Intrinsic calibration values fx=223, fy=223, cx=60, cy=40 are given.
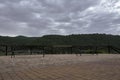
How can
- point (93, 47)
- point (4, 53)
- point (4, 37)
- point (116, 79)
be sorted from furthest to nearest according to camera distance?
1. point (4, 37)
2. point (93, 47)
3. point (4, 53)
4. point (116, 79)

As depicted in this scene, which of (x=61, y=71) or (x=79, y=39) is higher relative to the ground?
(x=79, y=39)

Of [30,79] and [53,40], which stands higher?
[53,40]

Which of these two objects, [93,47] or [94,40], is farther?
[94,40]

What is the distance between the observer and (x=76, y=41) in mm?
28656

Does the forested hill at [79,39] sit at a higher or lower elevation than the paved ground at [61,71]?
higher

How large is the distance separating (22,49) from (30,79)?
9.43m

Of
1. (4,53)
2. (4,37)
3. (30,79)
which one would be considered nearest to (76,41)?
(4,37)

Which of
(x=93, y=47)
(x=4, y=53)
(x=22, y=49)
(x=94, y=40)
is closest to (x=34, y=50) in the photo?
(x=22, y=49)

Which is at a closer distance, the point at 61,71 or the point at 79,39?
the point at 61,71

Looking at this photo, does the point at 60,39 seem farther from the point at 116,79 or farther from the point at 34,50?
the point at 116,79

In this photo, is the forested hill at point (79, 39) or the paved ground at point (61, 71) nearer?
the paved ground at point (61, 71)

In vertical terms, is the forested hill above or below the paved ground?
above

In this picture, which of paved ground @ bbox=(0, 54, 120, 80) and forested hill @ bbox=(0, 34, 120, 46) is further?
forested hill @ bbox=(0, 34, 120, 46)

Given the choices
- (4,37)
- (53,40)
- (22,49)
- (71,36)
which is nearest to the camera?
(22,49)
